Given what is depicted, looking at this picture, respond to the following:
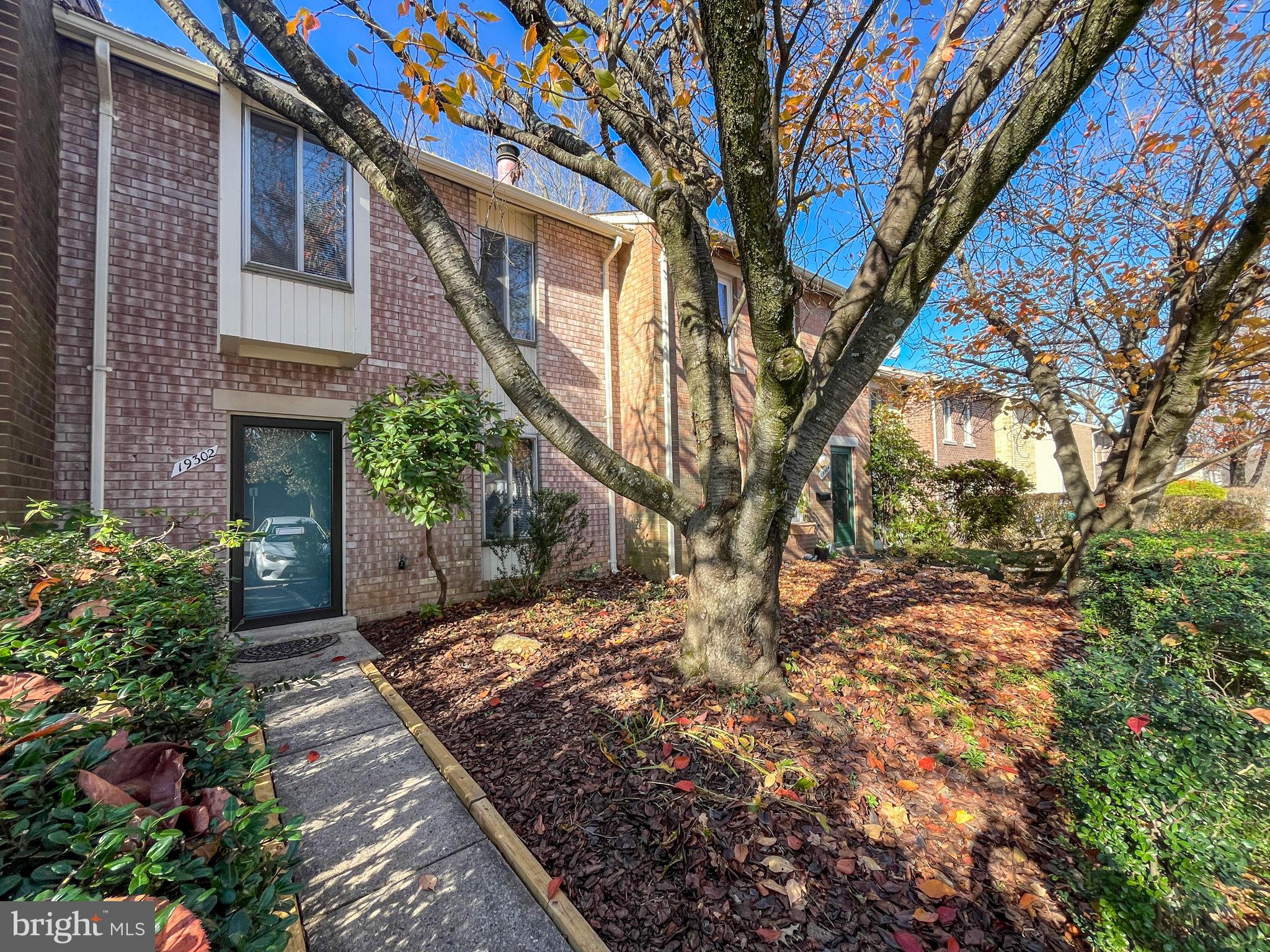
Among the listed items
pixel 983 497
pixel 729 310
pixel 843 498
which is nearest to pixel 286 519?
pixel 729 310

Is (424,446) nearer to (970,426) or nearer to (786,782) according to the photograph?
(786,782)

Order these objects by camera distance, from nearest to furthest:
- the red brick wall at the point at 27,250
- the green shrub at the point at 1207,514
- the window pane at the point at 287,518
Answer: the red brick wall at the point at 27,250 < the window pane at the point at 287,518 < the green shrub at the point at 1207,514

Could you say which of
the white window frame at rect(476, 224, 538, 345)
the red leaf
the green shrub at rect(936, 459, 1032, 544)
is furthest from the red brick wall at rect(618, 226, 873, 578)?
the red leaf

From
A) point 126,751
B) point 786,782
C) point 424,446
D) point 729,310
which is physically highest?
point 729,310

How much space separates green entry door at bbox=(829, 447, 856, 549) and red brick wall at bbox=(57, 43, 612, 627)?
8847 mm

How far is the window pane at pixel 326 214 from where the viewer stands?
5.62m

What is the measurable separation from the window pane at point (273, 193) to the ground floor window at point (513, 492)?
347 centimetres

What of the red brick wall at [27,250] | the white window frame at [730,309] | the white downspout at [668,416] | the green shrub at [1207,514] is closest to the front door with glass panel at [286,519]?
the red brick wall at [27,250]

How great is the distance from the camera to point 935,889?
6.71 ft

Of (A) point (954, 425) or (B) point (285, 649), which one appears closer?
(B) point (285, 649)

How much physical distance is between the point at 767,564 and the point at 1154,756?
1.87 metres

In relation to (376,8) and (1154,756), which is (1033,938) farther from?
(376,8)

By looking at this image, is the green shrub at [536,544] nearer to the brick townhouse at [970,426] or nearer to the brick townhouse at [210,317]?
the brick townhouse at [210,317]

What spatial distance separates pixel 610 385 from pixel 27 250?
633 centimetres
